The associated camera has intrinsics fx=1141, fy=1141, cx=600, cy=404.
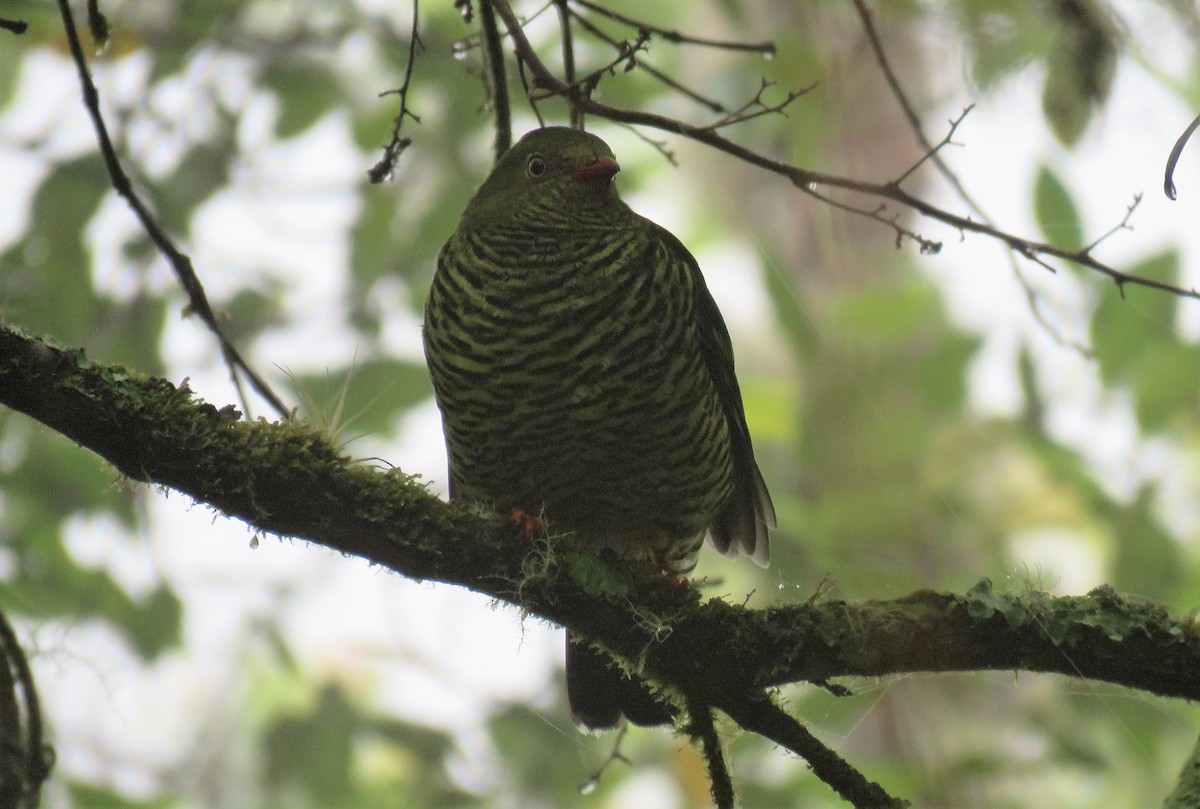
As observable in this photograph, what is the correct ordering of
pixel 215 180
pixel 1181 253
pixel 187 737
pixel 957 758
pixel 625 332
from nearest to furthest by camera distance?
pixel 625 332 < pixel 1181 253 < pixel 957 758 < pixel 215 180 < pixel 187 737

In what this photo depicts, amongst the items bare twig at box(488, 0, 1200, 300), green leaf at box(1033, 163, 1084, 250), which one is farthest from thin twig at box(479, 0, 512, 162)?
green leaf at box(1033, 163, 1084, 250)

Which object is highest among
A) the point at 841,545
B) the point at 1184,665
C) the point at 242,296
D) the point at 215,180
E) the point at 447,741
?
the point at 215,180

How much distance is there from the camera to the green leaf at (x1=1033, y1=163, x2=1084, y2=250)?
13.1 feet

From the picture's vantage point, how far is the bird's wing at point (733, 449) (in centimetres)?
328

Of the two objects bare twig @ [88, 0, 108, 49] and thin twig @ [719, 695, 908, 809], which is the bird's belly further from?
bare twig @ [88, 0, 108, 49]

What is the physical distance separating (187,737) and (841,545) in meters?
5.85

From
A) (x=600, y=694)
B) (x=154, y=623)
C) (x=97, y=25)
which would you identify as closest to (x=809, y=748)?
(x=600, y=694)

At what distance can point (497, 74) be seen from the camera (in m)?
2.88

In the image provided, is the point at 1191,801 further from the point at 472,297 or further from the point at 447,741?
the point at 447,741

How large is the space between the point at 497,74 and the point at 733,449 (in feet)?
4.46

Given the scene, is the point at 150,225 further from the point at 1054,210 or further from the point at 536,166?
the point at 1054,210

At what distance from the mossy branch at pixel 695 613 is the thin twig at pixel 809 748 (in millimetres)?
12

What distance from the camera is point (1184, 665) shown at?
2316mm

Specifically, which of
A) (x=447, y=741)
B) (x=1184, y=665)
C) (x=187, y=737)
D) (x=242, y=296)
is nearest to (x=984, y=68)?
(x=1184, y=665)
